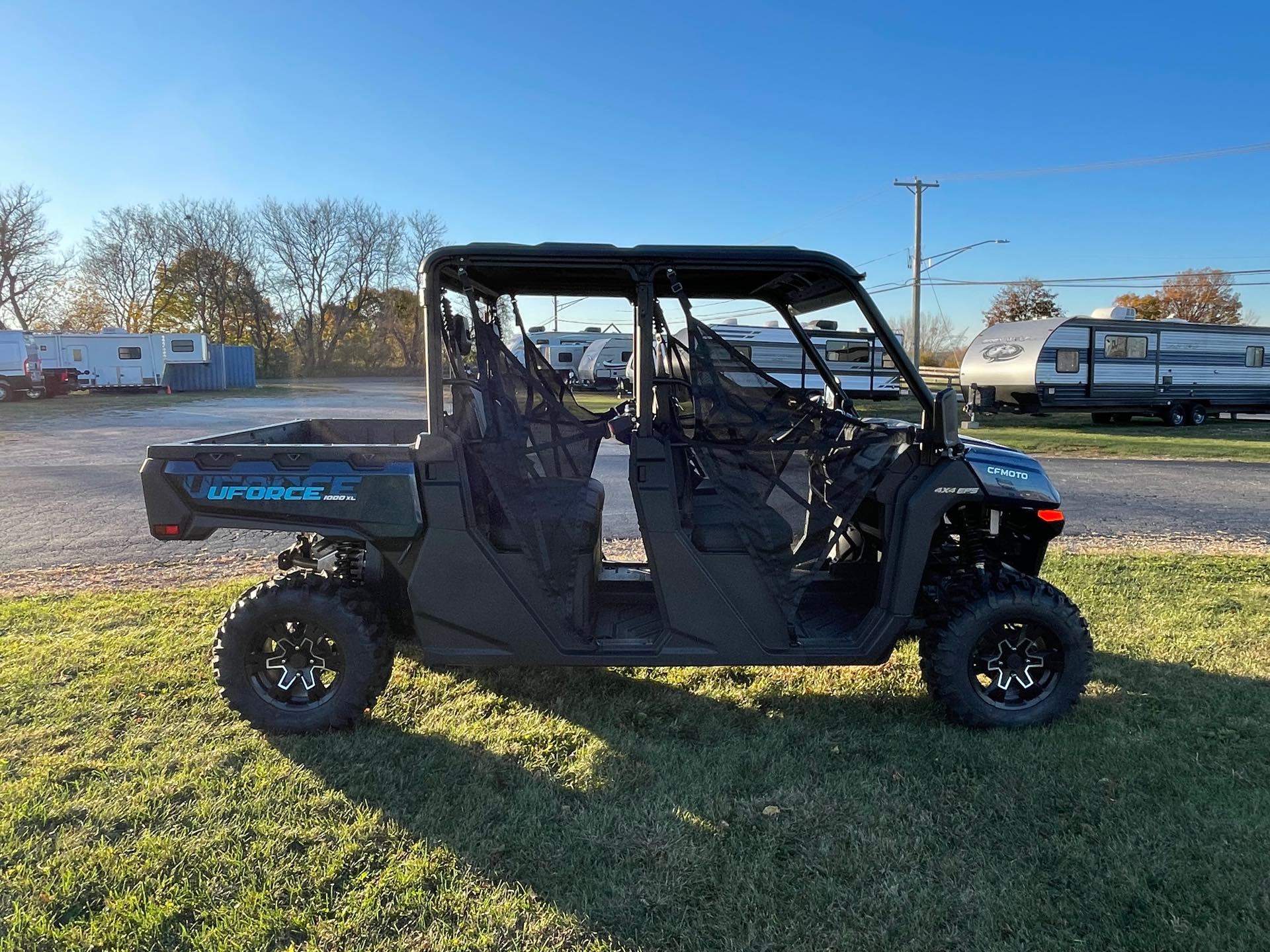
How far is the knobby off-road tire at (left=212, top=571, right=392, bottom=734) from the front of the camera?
A: 343 centimetres

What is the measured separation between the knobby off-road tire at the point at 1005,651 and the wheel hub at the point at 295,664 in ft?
9.01

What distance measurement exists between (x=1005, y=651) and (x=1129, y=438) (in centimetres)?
1620

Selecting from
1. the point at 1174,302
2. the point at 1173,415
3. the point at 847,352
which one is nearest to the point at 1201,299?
the point at 1174,302

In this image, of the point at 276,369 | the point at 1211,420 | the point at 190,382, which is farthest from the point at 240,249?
the point at 1211,420

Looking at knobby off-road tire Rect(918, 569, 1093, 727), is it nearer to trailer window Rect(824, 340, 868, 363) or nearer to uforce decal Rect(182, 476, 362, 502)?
trailer window Rect(824, 340, 868, 363)

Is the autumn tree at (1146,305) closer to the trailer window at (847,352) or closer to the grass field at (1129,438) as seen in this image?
the grass field at (1129,438)

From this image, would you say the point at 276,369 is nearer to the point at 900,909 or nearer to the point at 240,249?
the point at 240,249

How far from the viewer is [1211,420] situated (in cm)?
2284

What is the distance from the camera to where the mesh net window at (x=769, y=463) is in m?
3.35

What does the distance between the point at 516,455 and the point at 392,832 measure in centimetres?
159

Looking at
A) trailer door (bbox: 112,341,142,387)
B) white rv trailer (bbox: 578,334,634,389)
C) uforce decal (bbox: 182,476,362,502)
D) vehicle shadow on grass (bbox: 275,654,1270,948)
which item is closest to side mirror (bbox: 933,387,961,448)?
vehicle shadow on grass (bbox: 275,654,1270,948)

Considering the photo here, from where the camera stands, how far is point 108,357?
31938 mm

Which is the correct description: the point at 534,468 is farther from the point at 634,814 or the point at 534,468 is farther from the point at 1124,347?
the point at 1124,347

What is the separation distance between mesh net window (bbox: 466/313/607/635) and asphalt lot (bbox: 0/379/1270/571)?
3794mm
